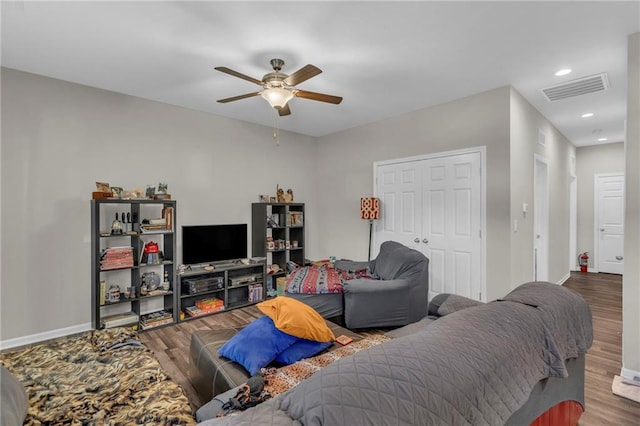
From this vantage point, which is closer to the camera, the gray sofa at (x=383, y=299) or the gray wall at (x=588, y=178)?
the gray sofa at (x=383, y=299)

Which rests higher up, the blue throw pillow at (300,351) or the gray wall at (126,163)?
the gray wall at (126,163)

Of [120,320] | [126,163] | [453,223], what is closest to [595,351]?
[453,223]

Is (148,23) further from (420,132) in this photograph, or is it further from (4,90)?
(420,132)

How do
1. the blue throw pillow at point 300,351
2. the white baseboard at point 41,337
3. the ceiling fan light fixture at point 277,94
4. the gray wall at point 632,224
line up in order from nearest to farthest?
the blue throw pillow at point 300,351
the gray wall at point 632,224
the ceiling fan light fixture at point 277,94
the white baseboard at point 41,337

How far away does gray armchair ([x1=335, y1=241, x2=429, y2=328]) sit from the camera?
10.5ft

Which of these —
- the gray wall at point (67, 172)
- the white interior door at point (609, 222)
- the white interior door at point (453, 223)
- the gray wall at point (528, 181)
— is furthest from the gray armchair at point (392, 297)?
the white interior door at point (609, 222)

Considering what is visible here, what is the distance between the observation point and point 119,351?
193cm

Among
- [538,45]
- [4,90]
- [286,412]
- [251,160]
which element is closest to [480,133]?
[538,45]

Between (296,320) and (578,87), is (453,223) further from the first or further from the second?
(296,320)

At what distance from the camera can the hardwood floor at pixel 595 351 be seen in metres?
2.06

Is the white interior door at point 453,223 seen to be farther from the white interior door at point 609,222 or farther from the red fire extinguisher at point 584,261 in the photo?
the white interior door at point 609,222

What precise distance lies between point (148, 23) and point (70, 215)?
91.3 inches

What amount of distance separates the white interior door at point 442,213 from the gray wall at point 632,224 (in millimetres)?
1253

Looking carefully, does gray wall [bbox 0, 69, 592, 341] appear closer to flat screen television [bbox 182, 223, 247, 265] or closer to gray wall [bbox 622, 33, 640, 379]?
flat screen television [bbox 182, 223, 247, 265]
